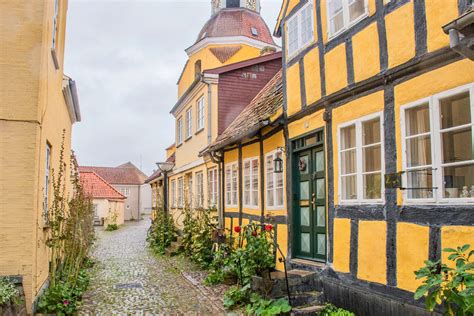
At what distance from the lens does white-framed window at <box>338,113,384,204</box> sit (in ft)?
19.4

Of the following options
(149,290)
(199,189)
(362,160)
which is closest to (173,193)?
(199,189)

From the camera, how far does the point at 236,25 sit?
18.1 metres

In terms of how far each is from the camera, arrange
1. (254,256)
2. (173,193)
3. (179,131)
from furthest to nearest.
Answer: (173,193), (179,131), (254,256)

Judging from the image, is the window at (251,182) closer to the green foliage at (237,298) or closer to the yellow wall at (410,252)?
the green foliage at (237,298)

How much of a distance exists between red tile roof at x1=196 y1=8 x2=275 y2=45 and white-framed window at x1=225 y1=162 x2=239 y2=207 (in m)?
7.29

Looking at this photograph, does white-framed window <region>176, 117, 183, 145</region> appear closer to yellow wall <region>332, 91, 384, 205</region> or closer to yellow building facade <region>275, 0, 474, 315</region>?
yellow building facade <region>275, 0, 474, 315</region>

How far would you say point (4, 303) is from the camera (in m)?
6.24

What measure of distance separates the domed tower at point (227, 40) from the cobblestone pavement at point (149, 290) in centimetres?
756

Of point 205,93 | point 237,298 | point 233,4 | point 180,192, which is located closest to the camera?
point 237,298

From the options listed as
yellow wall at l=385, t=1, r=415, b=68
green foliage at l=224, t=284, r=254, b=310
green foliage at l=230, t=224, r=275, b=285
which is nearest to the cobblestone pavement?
green foliage at l=224, t=284, r=254, b=310

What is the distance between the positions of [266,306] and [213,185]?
743 centimetres

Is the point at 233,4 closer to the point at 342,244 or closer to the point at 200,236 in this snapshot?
the point at 200,236

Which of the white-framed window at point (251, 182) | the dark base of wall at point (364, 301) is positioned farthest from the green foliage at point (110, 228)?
the dark base of wall at point (364, 301)

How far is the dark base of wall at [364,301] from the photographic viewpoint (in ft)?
16.8
